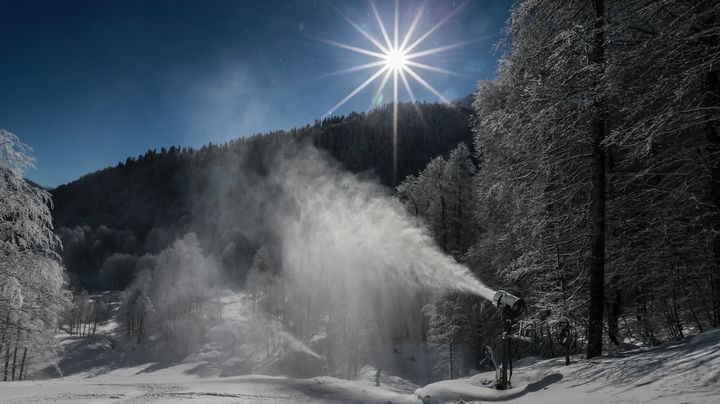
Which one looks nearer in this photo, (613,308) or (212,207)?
(613,308)

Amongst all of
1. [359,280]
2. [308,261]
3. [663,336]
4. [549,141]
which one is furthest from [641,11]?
[308,261]

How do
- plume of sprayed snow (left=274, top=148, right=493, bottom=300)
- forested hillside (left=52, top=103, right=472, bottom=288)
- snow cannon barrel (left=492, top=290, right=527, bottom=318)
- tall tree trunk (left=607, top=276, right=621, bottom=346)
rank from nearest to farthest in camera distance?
snow cannon barrel (left=492, top=290, right=527, bottom=318)
tall tree trunk (left=607, top=276, right=621, bottom=346)
plume of sprayed snow (left=274, top=148, right=493, bottom=300)
forested hillside (left=52, top=103, right=472, bottom=288)

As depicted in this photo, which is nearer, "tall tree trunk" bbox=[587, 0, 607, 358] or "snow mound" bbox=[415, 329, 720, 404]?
"snow mound" bbox=[415, 329, 720, 404]

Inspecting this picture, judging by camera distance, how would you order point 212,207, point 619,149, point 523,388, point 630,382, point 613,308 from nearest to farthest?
point 630,382, point 523,388, point 619,149, point 613,308, point 212,207

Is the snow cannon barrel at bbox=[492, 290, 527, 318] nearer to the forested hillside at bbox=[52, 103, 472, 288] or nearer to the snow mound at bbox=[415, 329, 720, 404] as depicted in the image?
the snow mound at bbox=[415, 329, 720, 404]

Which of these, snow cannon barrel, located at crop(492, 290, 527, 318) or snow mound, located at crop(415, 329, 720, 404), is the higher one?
snow cannon barrel, located at crop(492, 290, 527, 318)

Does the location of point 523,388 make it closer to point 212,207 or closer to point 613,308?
point 613,308

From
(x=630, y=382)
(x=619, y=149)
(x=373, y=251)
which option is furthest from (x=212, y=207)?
(x=630, y=382)

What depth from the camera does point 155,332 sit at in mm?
65750

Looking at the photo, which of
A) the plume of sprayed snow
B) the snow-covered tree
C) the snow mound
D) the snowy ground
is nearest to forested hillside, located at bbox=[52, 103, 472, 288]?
the plume of sprayed snow

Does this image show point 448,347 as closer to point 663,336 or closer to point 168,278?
point 663,336

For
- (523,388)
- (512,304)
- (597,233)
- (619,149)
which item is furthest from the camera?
(512,304)

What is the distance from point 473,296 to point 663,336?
556 inches

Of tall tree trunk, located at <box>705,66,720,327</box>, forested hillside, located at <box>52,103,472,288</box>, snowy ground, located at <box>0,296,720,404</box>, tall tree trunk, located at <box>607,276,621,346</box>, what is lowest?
snowy ground, located at <box>0,296,720,404</box>
